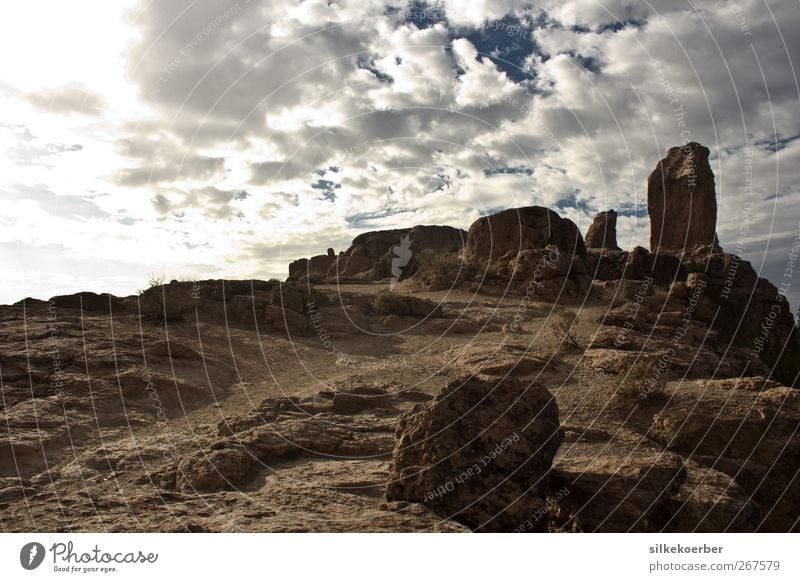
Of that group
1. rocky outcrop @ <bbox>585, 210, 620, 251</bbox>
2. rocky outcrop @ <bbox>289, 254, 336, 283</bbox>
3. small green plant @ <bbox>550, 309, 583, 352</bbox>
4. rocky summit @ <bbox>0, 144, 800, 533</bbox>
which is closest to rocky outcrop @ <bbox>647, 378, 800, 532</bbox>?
rocky summit @ <bbox>0, 144, 800, 533</bbox>

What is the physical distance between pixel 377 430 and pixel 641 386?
515 cm

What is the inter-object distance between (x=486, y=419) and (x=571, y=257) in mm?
22274

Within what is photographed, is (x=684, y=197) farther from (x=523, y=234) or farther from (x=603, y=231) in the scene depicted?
(x=523, y=234)

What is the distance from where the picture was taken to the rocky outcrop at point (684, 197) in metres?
58.4

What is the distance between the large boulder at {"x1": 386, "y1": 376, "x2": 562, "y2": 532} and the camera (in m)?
5.00

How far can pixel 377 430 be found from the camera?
8.18 meters

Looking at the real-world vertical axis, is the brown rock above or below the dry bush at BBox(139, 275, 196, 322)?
below

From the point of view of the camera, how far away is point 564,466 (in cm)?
688

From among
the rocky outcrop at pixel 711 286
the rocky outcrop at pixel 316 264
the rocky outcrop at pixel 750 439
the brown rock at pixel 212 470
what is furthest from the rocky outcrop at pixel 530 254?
the rocky outcrop at pixel 316 264

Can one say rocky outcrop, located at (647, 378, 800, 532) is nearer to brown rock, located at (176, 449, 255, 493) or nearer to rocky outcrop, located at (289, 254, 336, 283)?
brown rock, located at (176, 449, 255, 493)

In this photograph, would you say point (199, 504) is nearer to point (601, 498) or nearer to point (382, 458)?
point (382, 458)

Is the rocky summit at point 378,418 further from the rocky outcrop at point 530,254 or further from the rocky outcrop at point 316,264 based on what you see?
the rocky outcrop at point 316,264

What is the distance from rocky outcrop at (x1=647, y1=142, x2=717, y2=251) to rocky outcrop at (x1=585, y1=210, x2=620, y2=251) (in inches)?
207

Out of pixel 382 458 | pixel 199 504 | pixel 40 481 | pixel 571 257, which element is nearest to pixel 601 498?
pixel 382 458
